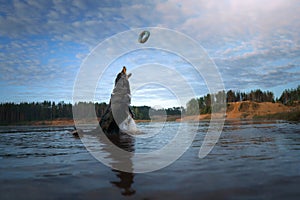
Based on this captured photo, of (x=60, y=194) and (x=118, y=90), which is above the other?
(x=118, y=90)

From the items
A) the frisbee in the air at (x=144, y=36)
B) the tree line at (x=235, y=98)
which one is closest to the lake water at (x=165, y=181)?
the frisbee in the air at (x=144, y=36)

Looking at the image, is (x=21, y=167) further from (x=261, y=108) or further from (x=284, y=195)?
(x=261, y=108)

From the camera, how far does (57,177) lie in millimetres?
4156

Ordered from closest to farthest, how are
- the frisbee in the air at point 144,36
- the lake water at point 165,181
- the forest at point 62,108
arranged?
the lake water at point 165,181, the frisbee in the air at point 144,36, the forest at point 62,108

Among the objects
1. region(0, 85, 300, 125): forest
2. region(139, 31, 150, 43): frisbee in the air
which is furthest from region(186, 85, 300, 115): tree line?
region(139, 31, 150, 43): frisbee in the air

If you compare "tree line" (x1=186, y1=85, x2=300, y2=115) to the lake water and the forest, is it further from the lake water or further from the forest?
the lake water

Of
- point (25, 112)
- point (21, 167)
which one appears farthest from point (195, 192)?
point (25, 112)

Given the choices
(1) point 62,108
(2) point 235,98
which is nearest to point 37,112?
(1) point 62,108

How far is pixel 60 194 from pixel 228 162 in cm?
359

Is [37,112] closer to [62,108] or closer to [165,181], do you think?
[62,108]

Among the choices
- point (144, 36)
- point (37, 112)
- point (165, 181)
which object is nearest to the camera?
point (165, 181)

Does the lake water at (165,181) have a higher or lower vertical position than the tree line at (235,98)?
lower

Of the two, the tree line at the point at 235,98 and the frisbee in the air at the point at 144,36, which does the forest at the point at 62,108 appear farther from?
the frisbee in the air at the point at 144,36

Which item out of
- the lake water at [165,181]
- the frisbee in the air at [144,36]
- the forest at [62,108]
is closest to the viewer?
the lake water at [165,181]
